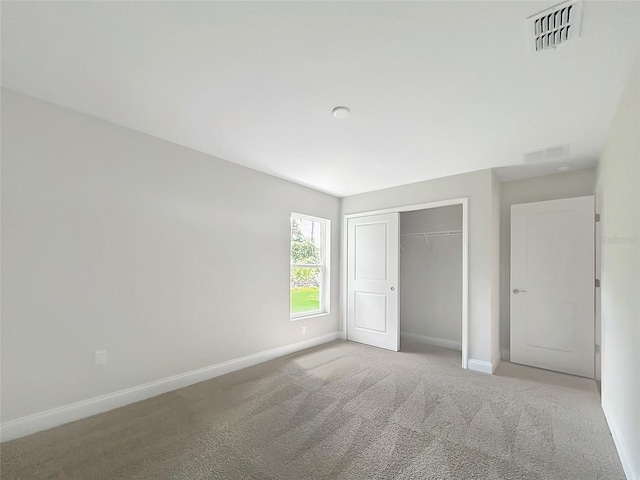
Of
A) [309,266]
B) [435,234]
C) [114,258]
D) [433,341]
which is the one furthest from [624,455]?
[114,258]

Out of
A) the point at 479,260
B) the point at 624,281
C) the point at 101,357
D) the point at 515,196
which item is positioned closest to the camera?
the point at 624,281

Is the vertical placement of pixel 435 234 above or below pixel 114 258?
above

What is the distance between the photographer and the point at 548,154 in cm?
315

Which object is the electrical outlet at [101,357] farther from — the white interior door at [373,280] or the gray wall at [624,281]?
the gray wall at [624,281]

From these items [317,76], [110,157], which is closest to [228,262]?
[110,157]

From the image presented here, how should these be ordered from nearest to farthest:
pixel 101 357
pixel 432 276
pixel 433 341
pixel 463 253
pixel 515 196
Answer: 1. pixel 101 357
2. pixel 463 253
3. pixel 515 196
4. pixel 433 341
5. pixel 432 276

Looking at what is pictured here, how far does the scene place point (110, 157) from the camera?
262cm

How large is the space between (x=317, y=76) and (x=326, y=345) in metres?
3.89

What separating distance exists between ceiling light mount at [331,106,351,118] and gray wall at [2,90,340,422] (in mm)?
1742

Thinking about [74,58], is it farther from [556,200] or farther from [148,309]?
[556,200]

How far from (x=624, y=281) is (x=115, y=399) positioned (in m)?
4.07

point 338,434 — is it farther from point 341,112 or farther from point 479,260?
point 479,260

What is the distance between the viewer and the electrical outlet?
2.49 m

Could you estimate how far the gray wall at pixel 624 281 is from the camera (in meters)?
1.67
